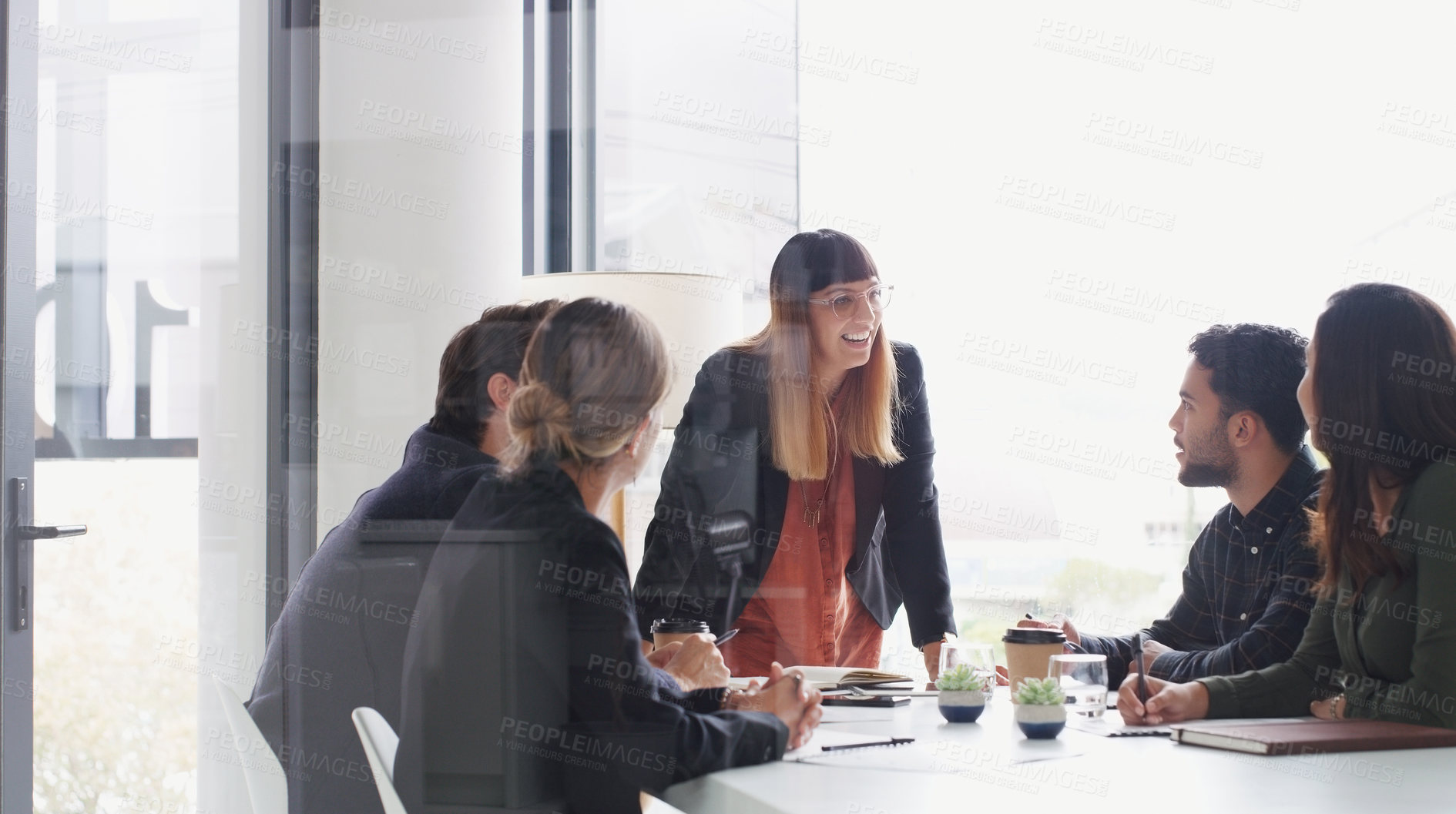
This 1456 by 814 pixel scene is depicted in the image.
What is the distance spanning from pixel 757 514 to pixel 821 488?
15 cm

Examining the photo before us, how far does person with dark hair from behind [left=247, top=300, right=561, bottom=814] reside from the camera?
173cm

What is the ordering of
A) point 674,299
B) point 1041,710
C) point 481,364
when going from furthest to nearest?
point 674,299 < point 481,364 < point 1041,710

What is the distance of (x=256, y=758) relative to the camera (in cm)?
148

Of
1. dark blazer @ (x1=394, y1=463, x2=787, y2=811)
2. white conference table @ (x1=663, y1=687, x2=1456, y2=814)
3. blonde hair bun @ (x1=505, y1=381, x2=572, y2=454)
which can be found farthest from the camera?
blonde hair bun @ (x1=505, y1=381, x2=572, y2=454)

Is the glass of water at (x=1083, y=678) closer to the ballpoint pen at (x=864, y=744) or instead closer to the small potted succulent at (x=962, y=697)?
the small potted succulent at (x=962, y=697)

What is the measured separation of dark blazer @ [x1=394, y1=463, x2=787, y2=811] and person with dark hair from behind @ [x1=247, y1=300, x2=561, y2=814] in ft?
1.15

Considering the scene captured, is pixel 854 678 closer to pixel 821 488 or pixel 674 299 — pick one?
pixel 821 488

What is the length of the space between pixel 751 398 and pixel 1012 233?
101cm

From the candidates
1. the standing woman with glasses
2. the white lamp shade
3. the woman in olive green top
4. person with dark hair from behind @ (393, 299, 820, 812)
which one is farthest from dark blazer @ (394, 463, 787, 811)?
the white lamp shade

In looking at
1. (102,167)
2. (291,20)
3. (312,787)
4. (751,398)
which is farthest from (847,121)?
(312,787)

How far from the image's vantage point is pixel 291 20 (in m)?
2.71

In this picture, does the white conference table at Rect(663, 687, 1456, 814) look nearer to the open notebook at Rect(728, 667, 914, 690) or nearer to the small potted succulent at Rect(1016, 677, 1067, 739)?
the small potted succulent at Rect(1016, 677, 1067, 739)

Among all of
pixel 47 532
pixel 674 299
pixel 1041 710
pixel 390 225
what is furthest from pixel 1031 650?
pixel 390 225

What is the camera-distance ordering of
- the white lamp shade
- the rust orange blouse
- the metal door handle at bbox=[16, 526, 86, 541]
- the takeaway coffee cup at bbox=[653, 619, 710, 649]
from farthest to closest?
the white lamp shade, the rust orange blouse, the metal door handle at bbox=[16, 526, 86, 541], the takeaway coffee cup at bbox=[653, 619, 710, 649]
